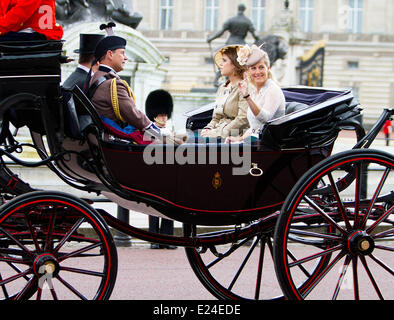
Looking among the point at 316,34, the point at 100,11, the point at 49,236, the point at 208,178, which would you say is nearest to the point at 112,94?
the point at 208,178

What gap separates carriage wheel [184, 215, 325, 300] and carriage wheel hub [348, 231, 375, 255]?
15.4 inches

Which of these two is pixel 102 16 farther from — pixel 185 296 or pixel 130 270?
pixel 185 296

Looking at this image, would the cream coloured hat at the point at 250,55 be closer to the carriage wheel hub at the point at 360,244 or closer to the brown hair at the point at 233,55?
the brown hair at the point at 233,55

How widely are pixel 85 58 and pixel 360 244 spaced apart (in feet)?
6.68

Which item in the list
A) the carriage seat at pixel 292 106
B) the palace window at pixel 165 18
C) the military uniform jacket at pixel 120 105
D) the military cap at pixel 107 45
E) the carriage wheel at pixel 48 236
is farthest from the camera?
the palace window at pixel 165 18

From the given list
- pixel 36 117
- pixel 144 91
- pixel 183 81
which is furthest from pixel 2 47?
pixel 183 81

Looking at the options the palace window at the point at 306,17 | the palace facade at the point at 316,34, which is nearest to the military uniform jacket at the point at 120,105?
the palace facade at the point at 316,34

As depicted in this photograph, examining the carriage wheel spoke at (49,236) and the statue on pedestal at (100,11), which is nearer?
the carriage wheel spoke at (49,236)

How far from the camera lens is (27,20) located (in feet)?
12.5

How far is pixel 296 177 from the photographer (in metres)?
4.00

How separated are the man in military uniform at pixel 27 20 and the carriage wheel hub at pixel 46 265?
3.87 feet

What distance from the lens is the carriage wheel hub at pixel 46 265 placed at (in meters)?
3.44

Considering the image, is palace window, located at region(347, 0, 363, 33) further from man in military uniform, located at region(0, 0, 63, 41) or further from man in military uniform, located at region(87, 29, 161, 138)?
man in military uniform, located at region(0, 0, 63, 41)

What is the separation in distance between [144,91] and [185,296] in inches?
331
